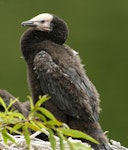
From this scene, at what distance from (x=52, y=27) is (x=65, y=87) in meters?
0.26

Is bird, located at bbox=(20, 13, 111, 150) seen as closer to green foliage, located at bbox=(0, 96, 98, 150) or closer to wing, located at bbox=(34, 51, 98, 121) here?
wing, located at bbox=(34, 51, 98, 121)

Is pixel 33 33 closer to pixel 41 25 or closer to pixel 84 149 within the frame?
pixel 41 25

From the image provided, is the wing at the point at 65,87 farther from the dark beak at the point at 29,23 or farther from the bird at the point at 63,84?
the dark beak at the point at 29,23

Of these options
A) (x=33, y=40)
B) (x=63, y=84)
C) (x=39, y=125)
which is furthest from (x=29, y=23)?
(x=39, y=125)

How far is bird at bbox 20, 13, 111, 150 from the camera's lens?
7.20 ft

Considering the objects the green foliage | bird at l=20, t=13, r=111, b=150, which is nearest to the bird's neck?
bird at l=20, t=13, r=111, b=150

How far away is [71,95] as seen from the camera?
2.21 m

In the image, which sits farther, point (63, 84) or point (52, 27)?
point (52, 27)

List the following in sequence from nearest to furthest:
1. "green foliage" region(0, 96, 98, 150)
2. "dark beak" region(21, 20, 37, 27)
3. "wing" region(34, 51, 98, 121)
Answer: "green foliage" region(0, 96, 98, 150) < "wing" region(34, 51, 98, 121) < "dark beak" region(21, 20, 37, 27)

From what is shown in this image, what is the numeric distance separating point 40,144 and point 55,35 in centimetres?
90

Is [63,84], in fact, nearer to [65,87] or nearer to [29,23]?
[65,87]

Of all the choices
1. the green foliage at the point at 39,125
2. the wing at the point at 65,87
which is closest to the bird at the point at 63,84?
the wing at the point at 65,87

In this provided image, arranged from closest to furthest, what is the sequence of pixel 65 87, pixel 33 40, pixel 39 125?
pixel 39 125 → pixel 65 87 → pixel 33 40

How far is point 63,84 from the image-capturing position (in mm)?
2217
